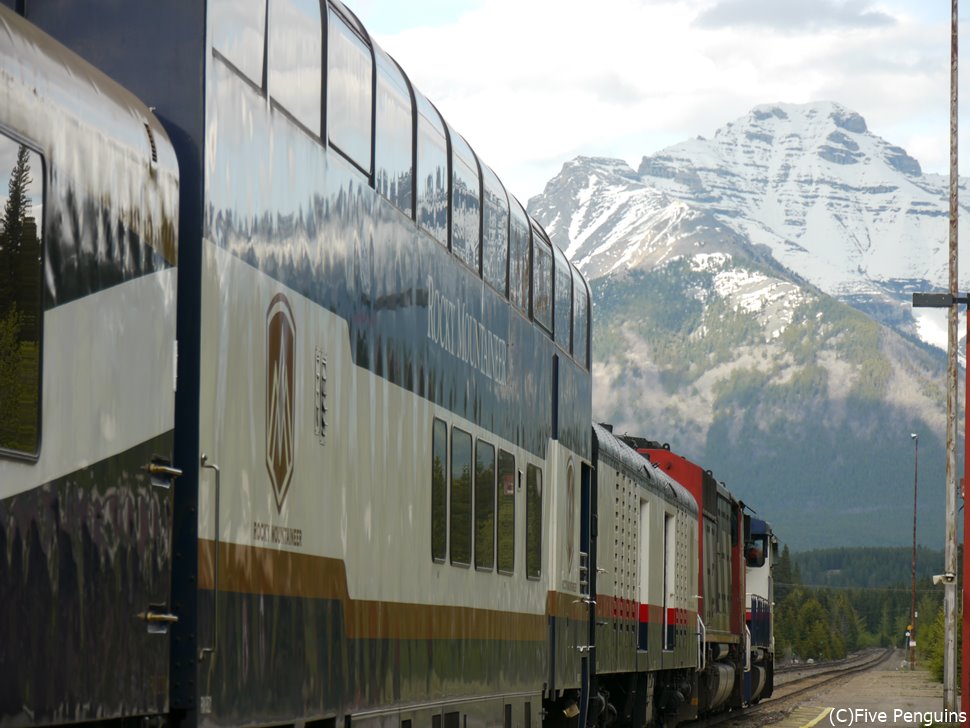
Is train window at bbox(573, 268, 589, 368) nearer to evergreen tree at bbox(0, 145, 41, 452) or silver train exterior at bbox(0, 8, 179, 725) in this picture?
silver train exterior at bbox(0, 8, 179, 725)

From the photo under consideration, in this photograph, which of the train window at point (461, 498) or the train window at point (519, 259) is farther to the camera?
the train window at point (519, 259)

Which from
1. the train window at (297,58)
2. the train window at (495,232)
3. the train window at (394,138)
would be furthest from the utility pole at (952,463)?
the train window at (297,58)

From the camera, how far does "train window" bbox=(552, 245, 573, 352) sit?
622 inches

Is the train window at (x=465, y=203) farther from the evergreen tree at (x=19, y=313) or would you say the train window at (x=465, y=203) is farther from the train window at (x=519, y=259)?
the evergreen tree at (x=19, y=313)

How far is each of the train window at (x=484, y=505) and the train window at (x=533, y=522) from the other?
130cm

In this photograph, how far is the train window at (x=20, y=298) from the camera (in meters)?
5.07

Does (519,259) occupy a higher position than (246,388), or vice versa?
(519,259)

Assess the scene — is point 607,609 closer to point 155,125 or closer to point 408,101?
point 408,101

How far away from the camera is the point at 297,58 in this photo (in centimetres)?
788

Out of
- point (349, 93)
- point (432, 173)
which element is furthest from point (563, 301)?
point (349, 93)

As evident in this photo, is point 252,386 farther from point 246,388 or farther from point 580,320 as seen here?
point 580,320

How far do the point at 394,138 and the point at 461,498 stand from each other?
2.63 meters

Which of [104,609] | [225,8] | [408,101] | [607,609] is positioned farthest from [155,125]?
[607,609]

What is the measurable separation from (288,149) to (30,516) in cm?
294
